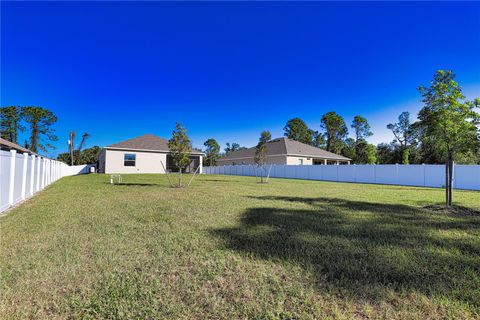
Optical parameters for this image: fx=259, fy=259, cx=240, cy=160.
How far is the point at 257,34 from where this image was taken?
1484 centimetres

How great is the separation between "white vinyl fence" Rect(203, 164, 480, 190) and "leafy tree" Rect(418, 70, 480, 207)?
11.0 meters

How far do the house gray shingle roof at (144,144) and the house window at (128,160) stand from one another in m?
0.90

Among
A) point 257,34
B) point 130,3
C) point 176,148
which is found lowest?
point 176,148

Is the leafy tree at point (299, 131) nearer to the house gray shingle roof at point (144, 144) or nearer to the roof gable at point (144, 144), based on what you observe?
the house gray shingle roof at point (144, 144)

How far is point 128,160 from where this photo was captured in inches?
1266

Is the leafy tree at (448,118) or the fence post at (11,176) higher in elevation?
the leafy tree at (448,118)

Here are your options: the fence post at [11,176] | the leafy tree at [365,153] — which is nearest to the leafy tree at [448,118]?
the fence post at [11,176]

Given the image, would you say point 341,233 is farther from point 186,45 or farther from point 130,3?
point 186,45

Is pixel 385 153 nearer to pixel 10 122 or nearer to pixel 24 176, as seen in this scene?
pixel 24 176

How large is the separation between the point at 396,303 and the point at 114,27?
1496cm

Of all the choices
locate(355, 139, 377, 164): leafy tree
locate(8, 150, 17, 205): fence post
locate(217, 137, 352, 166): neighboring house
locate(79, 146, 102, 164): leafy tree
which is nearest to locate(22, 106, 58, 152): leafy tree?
locate(79, 146, 102, 164): leafy tree

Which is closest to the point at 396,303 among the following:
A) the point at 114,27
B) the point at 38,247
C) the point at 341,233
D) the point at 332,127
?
the point at 341,233

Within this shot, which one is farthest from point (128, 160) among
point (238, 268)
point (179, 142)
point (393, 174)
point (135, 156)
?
point (238, 268)

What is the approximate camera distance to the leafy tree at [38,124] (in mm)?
43312
